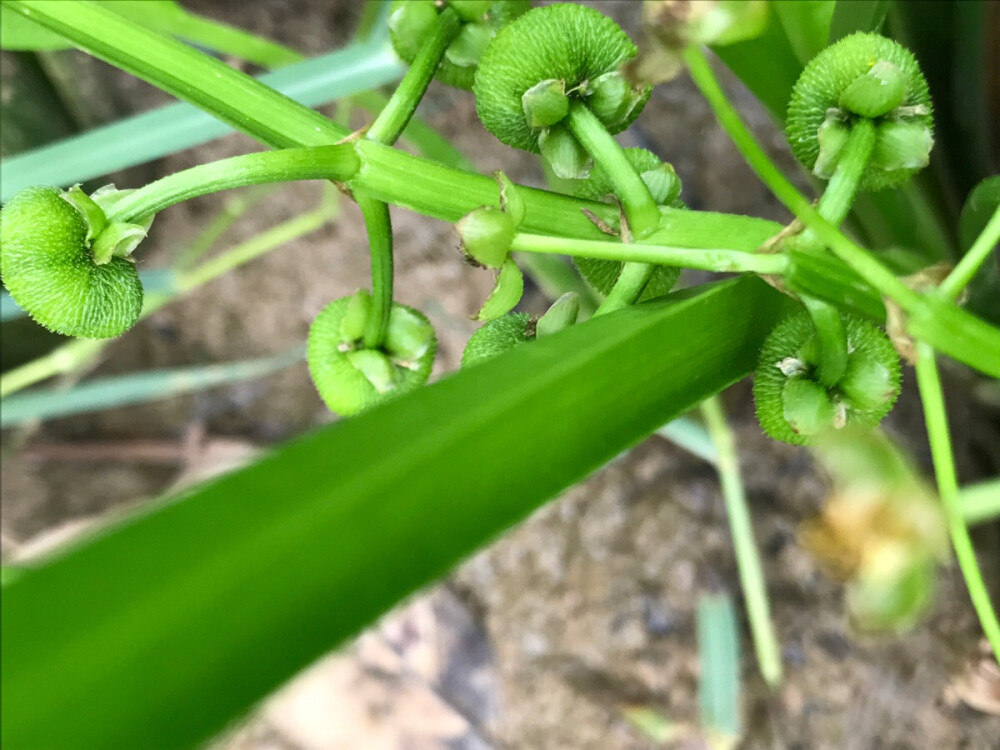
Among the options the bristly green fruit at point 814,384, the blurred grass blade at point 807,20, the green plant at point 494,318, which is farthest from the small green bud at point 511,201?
the blurred grass blade at point 807,20

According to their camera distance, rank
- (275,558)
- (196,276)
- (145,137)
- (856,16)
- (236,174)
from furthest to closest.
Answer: (196,276) < (145,137) < (856,16) < (236,174) < (275,558)

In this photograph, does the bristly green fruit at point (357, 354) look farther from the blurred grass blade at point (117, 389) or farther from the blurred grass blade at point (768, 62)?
the blurred grass blade at point (117, 389)

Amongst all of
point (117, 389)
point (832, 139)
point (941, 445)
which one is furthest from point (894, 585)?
point (117, 389)

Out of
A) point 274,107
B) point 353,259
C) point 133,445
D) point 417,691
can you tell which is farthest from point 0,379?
point 274,107

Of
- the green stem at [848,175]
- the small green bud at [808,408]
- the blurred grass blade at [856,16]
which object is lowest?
the small green bud at [808,408]

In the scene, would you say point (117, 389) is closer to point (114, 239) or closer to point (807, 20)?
point (114, 239)

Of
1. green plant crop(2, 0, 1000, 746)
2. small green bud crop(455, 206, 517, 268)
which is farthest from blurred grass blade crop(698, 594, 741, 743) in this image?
small green bud crop(455, 206, 517, 268)
